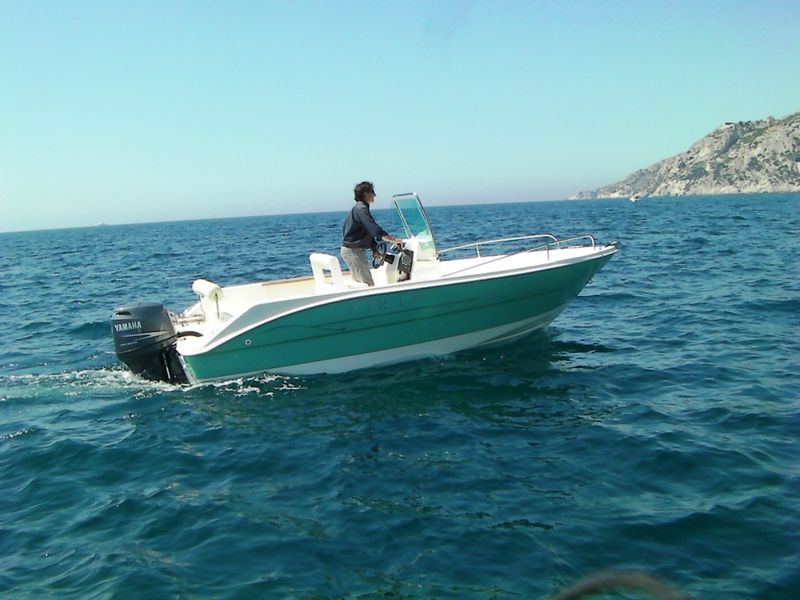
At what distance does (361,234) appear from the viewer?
902 cm

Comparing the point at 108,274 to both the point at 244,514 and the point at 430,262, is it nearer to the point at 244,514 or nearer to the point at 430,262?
the point at 430,262

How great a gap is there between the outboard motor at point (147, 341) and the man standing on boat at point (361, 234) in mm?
2610

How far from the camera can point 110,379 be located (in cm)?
927

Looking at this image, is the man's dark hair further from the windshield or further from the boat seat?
the windshield

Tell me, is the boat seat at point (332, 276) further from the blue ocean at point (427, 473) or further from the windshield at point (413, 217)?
the windshield at point (413, 217)

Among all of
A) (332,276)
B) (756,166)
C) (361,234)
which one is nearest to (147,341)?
(332,276)

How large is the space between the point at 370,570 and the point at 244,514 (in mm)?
1359

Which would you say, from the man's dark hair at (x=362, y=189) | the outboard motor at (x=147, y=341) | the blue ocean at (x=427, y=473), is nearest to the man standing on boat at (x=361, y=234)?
the man's dark hair at (x=362, y=189)

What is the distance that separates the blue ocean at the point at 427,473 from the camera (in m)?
4.34

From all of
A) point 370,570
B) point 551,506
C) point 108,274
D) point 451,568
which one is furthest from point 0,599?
point 108,274

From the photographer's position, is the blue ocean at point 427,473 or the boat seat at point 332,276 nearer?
the blue ocean at point 427,473

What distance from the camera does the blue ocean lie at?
434 centimetres

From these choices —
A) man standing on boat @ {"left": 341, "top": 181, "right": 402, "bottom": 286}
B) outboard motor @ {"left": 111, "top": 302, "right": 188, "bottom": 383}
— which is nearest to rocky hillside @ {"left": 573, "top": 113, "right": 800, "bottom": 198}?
man standing on boat @ {"left": 341, "top": 181, "right": 402, "bottom": 286}

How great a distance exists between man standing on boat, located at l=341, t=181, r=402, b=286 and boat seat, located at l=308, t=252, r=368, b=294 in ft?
0.57
